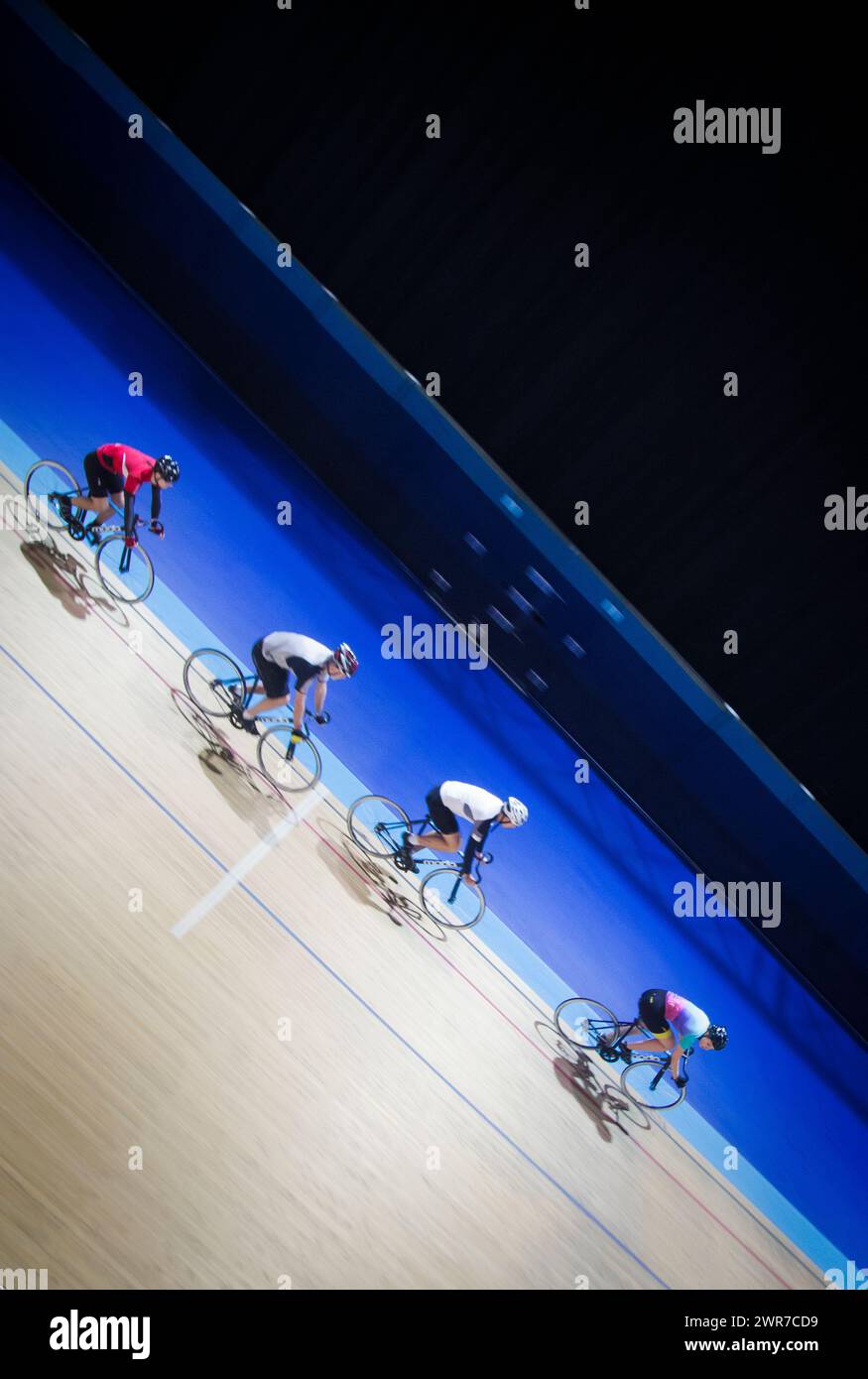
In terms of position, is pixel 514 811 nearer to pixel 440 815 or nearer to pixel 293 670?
pixel 440 815

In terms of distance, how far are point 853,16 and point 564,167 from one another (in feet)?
4.19

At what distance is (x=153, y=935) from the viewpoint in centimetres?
419

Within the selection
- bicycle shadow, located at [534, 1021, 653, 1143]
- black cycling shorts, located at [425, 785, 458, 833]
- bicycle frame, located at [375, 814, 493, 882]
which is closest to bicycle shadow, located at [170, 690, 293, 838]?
bicycle frame, located at [375, 814, 493, 882]

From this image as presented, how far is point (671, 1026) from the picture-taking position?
5.15 metres

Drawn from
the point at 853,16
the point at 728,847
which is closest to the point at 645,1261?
the point at 728,847

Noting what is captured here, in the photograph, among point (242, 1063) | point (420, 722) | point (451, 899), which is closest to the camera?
point (242, 1063)

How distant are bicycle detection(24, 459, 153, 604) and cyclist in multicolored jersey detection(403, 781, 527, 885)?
1.59 metres

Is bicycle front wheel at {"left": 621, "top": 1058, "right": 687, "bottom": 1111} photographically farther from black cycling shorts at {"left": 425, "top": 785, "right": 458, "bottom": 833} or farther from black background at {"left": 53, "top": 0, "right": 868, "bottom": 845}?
black background at {"left": 53, "top": 0, "right": 868, "bottom": 845}

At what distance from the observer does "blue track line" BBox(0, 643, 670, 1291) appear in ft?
14.7

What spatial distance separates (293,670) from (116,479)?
3.73 feet

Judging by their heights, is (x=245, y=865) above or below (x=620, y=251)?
below

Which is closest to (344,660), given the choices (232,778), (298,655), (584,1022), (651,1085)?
(298,655)

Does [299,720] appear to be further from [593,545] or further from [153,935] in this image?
[593,545]
